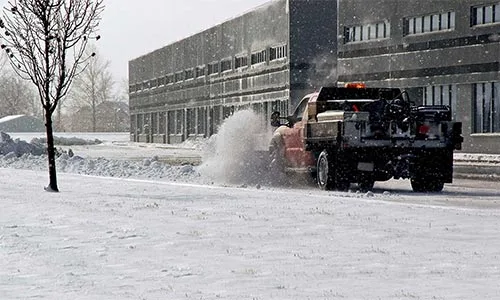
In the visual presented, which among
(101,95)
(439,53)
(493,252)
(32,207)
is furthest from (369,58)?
(101,95)

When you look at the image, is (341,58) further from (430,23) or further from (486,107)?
(486,107)

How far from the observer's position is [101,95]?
17688 centimetres

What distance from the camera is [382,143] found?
18578 millimetres

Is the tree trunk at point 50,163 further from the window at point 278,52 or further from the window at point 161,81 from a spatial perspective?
the window at point 161,81

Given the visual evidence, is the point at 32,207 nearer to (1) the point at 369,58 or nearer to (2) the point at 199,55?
(1) the point at 369,58

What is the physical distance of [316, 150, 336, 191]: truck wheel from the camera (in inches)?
753

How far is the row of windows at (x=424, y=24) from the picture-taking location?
41156 mm

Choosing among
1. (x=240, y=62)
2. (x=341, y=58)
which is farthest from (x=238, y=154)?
(x=240, y=62)

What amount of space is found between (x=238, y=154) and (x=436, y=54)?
23.5m

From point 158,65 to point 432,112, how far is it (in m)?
71.3

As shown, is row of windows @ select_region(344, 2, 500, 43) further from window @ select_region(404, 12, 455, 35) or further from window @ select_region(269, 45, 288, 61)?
window @ select_region(269, 45, 288, 61)

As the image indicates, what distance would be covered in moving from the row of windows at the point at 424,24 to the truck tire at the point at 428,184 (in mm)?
22509

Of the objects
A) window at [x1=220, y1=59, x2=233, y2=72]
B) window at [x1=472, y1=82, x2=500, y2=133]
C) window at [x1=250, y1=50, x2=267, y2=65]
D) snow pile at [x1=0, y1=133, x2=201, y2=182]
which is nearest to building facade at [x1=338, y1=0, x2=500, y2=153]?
window at [x1=472, y1=82, x2=500, y2=133]

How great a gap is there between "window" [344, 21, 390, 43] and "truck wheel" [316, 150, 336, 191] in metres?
29.3
